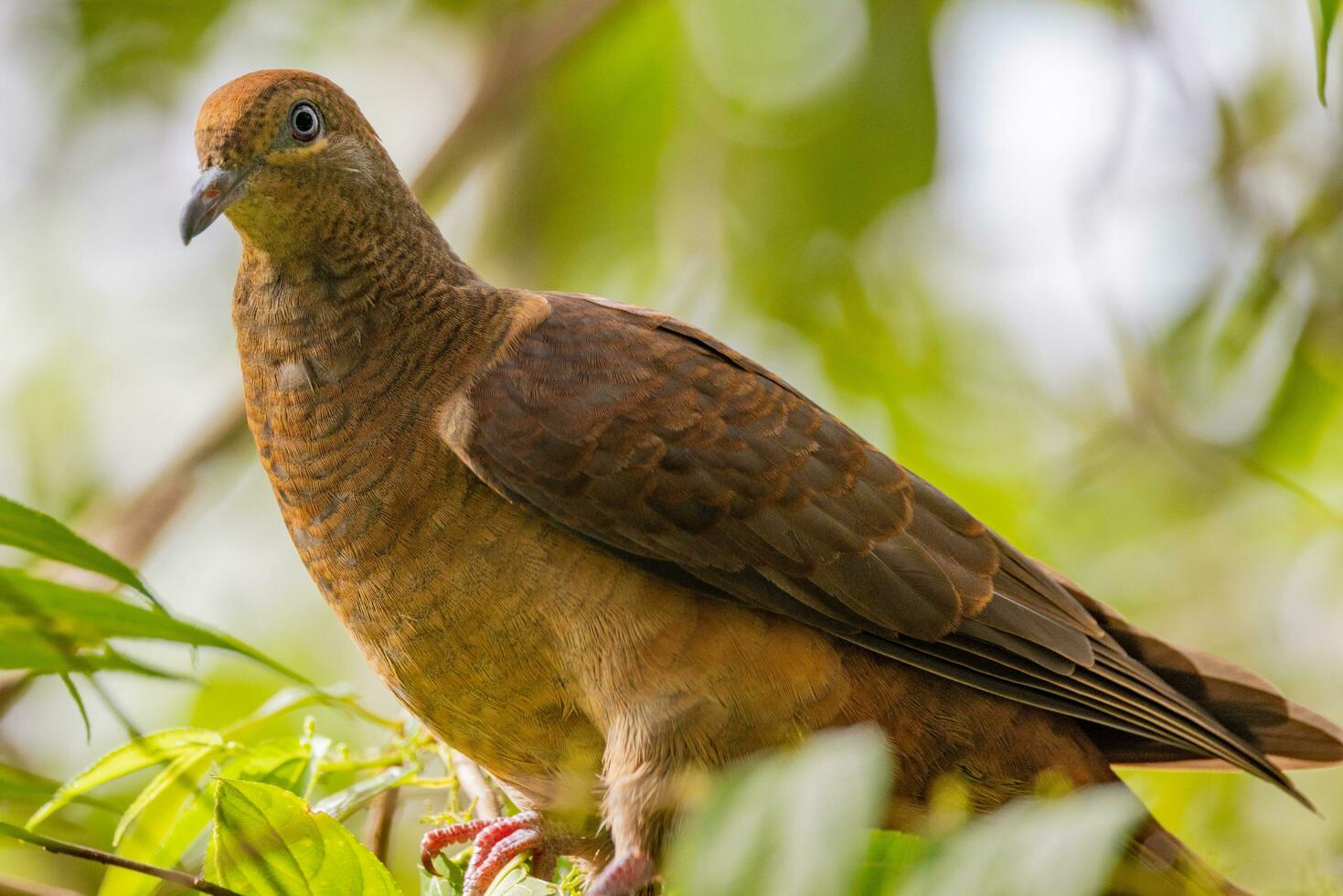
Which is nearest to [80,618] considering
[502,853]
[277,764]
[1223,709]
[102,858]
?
[102,858]

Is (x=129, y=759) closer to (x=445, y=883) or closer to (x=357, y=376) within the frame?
(x=445, y=883)

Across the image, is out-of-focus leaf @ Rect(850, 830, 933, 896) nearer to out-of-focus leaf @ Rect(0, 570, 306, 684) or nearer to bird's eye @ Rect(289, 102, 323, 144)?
out-of-focus leaf @ Rect(0, 570, 306, 684)

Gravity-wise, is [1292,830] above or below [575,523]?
above

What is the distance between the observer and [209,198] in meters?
2.82

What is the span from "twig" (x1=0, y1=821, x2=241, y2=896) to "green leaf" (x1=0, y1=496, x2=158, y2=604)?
0.31 metres

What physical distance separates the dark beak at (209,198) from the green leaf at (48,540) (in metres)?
1.08

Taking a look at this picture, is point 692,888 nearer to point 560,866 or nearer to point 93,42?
point 560,866

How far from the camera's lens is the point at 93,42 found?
576 centimetres

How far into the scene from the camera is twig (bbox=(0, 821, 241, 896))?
66.3 inches

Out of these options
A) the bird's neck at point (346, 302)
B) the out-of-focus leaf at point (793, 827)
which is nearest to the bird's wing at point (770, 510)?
the bird's neck at point (346, 302)

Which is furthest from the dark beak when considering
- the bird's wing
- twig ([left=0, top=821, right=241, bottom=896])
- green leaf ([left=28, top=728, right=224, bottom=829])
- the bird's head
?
twig ([left=0, top=821, right=241, bottom=896])

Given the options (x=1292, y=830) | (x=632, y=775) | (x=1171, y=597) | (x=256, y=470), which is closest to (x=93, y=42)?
(x=256, y=470)

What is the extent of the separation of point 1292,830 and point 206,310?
15.5 feet

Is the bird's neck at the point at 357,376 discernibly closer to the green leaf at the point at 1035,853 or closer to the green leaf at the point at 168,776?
the green leaf at the point at 168,776
